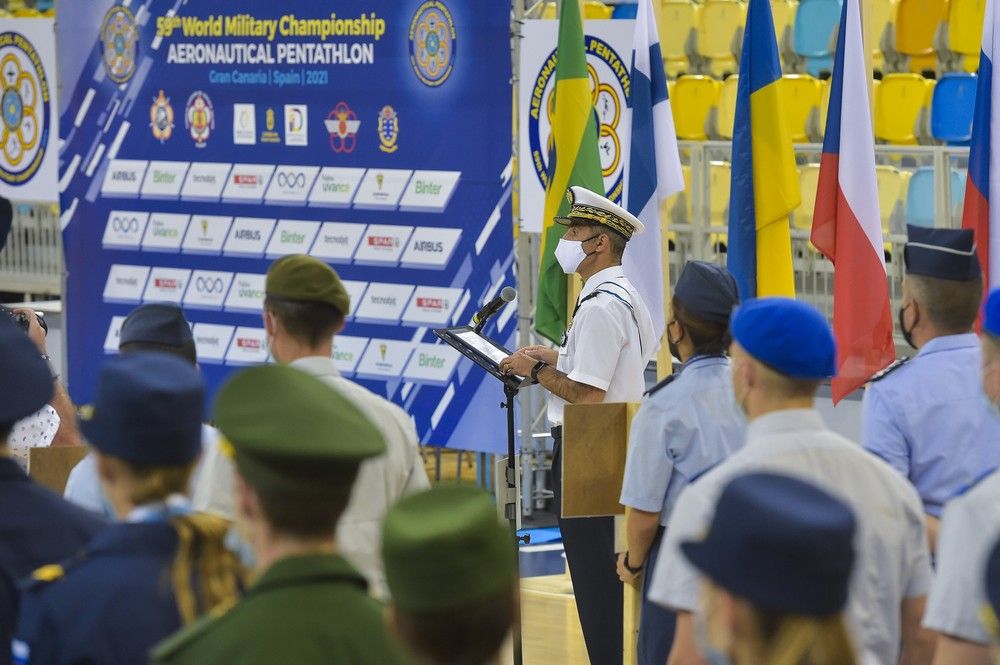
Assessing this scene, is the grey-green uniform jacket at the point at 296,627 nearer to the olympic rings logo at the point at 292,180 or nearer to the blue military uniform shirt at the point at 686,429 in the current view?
the blue military uniform shirt at the point at 686,429

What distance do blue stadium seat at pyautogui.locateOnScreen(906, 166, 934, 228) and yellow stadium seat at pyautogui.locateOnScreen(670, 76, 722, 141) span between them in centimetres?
217

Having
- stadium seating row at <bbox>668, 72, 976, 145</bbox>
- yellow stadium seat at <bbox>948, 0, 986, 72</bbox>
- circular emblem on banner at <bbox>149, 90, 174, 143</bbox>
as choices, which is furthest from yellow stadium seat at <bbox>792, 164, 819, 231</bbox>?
circular emblem on banner at <bbox>149, 90, 174, 143</bbox>

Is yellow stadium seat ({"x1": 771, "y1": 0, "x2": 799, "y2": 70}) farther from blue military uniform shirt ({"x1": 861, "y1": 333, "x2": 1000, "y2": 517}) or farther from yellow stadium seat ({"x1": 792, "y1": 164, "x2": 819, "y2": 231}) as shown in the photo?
blue military uniform shirt ({"x1": 861, "y1": 333, "x2": 1000, "y2": 517})

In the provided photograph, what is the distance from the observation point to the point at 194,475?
8.83 feet

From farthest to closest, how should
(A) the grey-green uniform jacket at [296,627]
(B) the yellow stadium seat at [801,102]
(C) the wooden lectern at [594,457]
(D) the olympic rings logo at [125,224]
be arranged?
(B) the yellow stadium seat at [801,102] < (D) the olympic rings logo at [125,224] < (C) the wooden lectern at [594,457] < (A) the grey-green uniform jacket at [296,627]

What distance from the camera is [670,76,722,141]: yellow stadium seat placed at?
1018 centimetres

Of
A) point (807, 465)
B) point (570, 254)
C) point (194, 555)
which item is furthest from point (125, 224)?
point (194, 555)

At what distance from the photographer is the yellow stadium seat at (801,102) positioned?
32.0 feet

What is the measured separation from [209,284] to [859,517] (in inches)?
214

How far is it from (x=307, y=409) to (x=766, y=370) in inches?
39.5

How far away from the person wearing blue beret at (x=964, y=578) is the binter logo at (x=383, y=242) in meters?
4.75

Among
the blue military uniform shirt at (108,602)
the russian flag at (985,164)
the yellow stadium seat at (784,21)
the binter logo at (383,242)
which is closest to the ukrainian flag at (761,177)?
the russian flag at (985,164)

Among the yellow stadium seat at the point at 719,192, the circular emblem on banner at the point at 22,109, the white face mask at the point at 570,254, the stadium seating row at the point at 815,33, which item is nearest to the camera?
the white face mask at the point at 570,254

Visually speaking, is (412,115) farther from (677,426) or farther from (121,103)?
(677,426)
